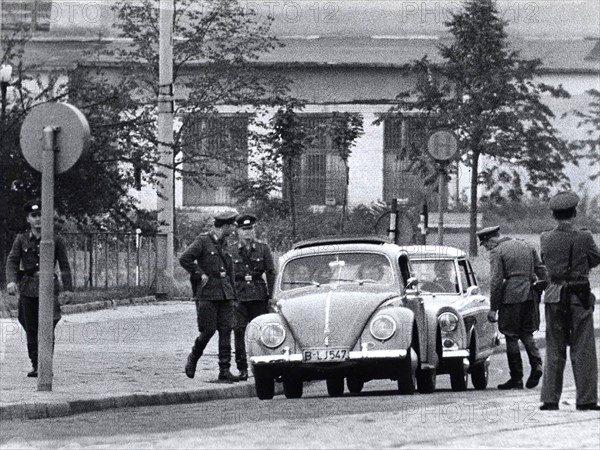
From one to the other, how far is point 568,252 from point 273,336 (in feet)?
12.8

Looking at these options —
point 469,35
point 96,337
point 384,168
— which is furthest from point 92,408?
point 384,168

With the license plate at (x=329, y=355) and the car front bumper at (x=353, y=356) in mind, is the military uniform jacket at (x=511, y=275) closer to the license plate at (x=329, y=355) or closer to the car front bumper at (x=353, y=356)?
the car front bumper at (x=353, y=356)

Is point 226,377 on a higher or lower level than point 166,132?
lower

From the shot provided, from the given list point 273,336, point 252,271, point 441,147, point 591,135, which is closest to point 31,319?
point 252,271

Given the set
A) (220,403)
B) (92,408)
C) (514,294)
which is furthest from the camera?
(514,294)

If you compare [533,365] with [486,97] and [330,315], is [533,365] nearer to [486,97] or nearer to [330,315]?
[330,315]

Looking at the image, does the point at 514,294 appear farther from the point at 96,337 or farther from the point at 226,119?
the point at 226,119

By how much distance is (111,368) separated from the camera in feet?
65.0

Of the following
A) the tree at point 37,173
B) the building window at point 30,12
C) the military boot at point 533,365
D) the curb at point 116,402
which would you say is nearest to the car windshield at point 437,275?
the military boot at point 533,365

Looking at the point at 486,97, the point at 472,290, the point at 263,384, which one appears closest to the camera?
the point at 263,384

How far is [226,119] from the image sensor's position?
1911 inches

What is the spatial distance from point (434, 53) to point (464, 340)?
39.3m

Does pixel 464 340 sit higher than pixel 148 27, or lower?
lower

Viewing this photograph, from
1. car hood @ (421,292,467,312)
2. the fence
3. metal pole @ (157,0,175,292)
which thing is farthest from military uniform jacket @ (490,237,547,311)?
metal pole @ (157,0,175,292)
